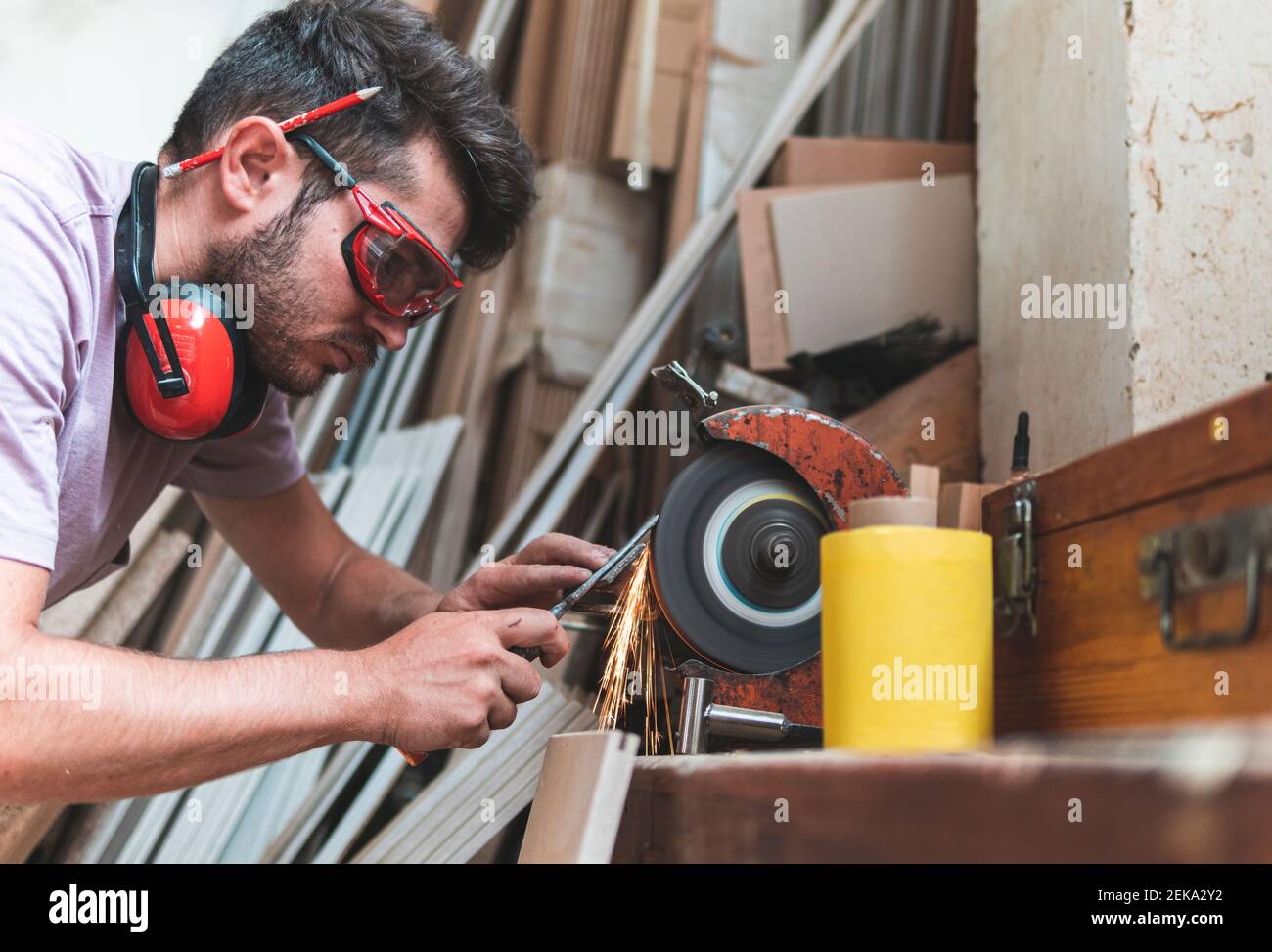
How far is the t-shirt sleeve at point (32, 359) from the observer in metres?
1.17

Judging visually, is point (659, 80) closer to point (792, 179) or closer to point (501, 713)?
point (792, 179)

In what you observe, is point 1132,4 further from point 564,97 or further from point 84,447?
point 564,97

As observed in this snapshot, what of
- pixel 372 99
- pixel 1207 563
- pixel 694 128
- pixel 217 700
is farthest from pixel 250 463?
pixel 694 128

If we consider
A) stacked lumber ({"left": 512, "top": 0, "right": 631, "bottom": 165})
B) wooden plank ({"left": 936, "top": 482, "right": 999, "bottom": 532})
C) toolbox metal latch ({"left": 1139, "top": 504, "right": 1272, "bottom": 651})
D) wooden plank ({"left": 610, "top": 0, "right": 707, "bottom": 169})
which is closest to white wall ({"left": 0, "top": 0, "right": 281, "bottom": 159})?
Answer: stacked lumber ({"left": 512, "top": 0, "right": 631, "bottom": 165})

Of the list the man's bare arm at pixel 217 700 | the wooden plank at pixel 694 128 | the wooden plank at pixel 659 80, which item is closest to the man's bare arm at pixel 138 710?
the man's bare arm at pixel 217 700

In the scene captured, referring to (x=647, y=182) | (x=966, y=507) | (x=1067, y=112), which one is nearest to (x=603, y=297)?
(x=647, y=182)

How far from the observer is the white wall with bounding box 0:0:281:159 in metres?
2.70

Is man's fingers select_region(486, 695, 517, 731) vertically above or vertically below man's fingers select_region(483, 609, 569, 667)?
below

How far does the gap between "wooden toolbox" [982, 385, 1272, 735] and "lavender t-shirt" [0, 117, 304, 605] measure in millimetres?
1019

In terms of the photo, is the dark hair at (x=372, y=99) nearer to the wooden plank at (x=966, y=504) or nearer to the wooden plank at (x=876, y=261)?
the wooden plank at (x=876, y=261)

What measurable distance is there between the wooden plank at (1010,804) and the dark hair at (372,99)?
1.03 meters

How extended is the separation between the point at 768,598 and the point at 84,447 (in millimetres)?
922

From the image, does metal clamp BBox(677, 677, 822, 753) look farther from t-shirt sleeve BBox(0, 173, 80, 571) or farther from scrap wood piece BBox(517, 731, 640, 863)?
t-shirt sleeve BBox(0, 173, 80, 571)

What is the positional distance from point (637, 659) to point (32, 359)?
2.64 ft
